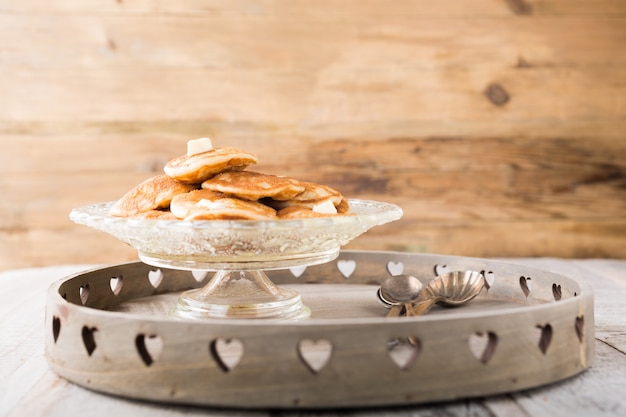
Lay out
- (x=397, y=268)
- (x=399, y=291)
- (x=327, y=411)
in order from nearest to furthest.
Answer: (x=327, y=411) < (x=399, y=291) < (x=397, y=268)

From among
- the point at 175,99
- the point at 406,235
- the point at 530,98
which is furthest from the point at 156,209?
the point at 530,98

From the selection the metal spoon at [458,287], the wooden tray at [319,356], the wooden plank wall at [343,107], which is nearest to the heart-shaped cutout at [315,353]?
the wooden tray at [319,356]

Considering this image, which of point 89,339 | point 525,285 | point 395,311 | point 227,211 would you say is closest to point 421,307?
point 395,311

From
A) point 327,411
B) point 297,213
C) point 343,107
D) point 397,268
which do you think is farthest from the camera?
point 343,107

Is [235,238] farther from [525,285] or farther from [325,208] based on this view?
[525,285]

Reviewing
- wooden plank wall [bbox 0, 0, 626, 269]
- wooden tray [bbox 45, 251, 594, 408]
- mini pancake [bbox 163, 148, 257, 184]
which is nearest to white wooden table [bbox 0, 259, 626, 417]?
wooden tray [bbox 45, 251, 594, 408]

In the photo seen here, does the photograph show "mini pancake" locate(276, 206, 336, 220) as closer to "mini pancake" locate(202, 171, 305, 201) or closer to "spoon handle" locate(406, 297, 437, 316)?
"mini pancake" locate(202, 171, 305, 201)
